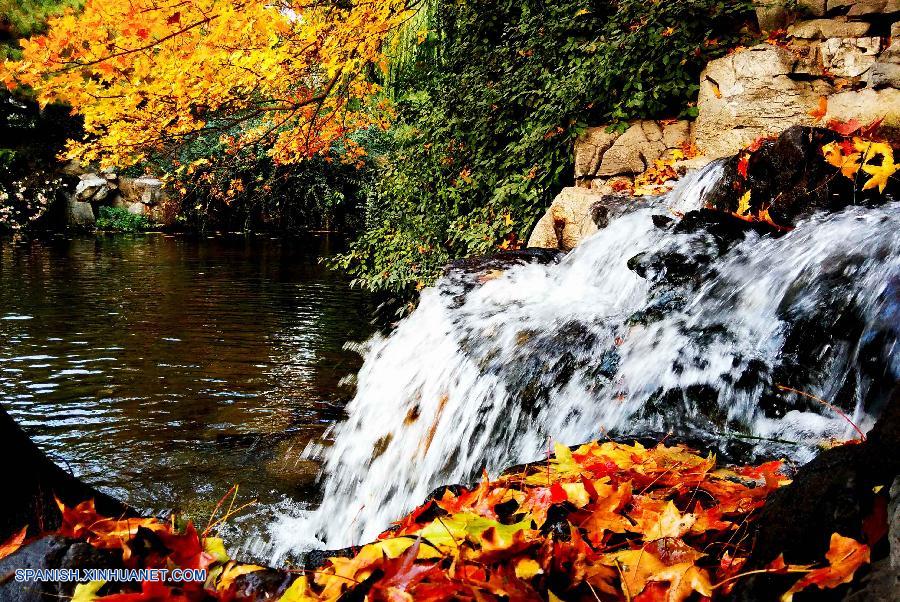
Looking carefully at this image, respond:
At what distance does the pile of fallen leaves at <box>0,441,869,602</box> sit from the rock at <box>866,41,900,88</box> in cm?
404

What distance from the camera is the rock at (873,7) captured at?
17.2 ft

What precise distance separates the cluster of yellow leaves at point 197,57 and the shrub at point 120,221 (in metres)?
15.6

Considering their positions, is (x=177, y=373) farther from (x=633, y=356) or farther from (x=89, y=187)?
(x=89, y=187)

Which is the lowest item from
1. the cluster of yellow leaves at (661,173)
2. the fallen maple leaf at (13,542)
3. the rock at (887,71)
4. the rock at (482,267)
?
the fallen maple leaf at (13,542)

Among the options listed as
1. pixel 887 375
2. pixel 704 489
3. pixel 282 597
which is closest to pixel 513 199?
pixel 887 375

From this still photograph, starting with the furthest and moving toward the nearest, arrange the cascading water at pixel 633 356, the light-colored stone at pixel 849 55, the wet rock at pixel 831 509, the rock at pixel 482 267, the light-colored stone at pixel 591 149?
the light-colored stone at pixel 591 149 → the light-colored stone at pixel 849 55 → the rock at pixel 482 267 → the cascading water at pixel 633 356 → the wet rock at pixel 831 509

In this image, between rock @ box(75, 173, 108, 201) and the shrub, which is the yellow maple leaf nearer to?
the shrub

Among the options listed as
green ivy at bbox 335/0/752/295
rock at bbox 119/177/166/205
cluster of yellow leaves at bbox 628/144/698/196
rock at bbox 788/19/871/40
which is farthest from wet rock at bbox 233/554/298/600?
rock at bbox 119/177/166/205

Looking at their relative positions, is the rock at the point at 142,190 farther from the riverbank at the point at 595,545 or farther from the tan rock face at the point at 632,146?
the riverbank at the point at 595,545

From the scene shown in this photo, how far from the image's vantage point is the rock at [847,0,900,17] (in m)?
5.25

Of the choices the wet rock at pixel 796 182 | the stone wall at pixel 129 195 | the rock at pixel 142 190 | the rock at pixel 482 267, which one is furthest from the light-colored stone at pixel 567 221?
the rock at pixel 142 190

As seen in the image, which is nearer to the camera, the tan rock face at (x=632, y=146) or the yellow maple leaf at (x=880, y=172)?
the yellow maple leaf at (x=880, y=172)

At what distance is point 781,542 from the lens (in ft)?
3.91

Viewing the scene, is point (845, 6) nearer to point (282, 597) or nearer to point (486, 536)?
point (486, 536)
